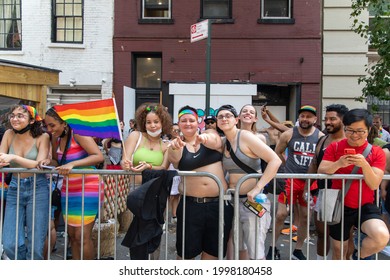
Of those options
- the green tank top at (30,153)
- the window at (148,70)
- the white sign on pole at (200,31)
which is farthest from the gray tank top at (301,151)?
the window at (148,70)

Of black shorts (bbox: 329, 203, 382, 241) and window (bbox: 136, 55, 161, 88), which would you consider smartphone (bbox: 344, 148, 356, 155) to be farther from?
window (bbox: 136, 55, 161, 88)

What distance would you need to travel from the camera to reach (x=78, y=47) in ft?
43.2

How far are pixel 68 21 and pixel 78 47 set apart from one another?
96cm

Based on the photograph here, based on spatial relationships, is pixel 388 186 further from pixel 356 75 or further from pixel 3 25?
pixel 3 25

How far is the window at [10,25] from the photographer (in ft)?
43.8

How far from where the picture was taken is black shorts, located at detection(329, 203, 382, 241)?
155 inches

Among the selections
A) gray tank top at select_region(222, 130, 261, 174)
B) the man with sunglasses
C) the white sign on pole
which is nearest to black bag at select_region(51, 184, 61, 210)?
gray tank top at select_region(222, 130, 261, 174)

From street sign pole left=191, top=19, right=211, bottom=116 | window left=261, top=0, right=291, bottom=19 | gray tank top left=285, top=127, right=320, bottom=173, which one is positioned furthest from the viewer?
window left=261, top=0, right=291, bottom=19

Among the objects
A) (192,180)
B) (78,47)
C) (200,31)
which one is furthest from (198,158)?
(78,47)

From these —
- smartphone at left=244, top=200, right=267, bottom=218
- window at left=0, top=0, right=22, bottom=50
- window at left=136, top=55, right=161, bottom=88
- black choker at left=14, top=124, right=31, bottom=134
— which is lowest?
smartphone at left=244, top=200, right=267, bottom=218

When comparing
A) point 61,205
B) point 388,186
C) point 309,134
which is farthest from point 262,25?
point 61,205

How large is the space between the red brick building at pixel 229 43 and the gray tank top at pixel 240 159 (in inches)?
346

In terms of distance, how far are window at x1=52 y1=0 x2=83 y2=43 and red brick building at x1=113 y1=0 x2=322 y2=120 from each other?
1.26 meters

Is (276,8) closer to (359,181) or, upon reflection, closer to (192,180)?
(359,181)
